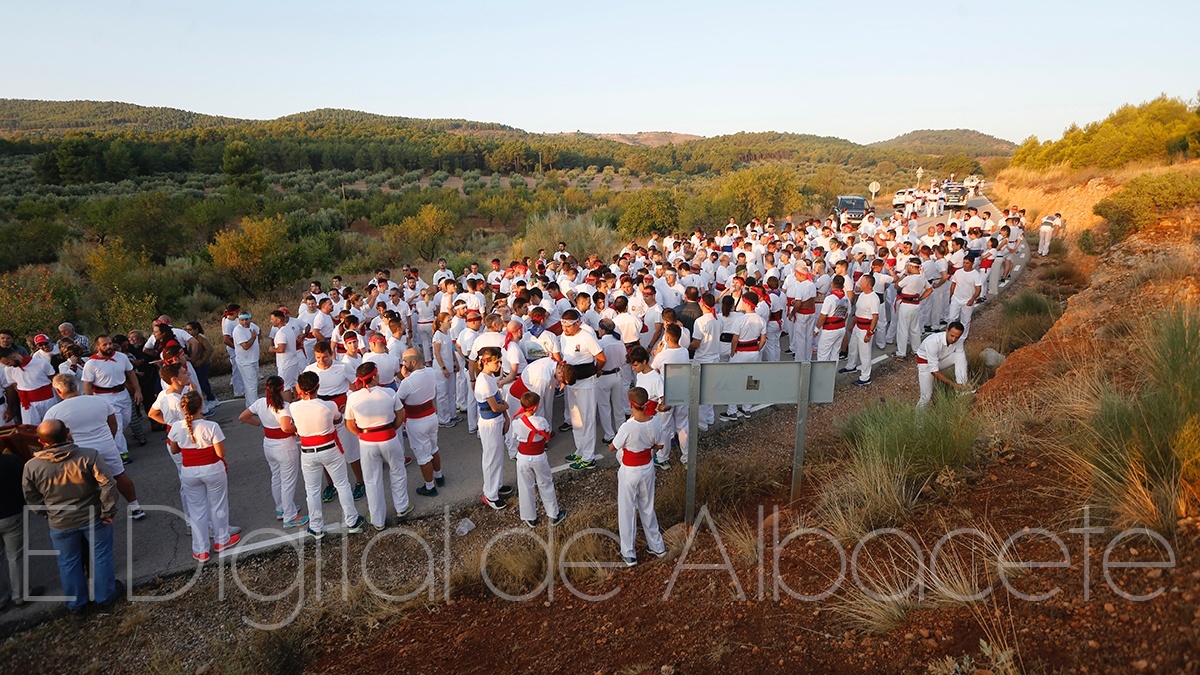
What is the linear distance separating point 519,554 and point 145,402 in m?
8.06

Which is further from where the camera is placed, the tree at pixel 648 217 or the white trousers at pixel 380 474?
the tree at pixel 648 217

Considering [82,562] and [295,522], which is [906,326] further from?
[82,562]

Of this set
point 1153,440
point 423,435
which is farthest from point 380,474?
point 1153,440

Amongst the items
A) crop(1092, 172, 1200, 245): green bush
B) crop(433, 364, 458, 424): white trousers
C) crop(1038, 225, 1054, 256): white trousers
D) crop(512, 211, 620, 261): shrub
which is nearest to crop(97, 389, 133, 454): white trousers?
crop(433, 364, 458, 424): white trousers

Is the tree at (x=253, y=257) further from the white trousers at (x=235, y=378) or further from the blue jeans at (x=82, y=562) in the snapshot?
the blue jeans at (x=82, y=562)

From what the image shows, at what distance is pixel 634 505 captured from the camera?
5.84 meters

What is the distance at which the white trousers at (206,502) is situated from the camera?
611cm

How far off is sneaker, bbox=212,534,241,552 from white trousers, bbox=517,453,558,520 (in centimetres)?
296

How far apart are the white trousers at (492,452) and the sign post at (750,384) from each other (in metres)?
2.05

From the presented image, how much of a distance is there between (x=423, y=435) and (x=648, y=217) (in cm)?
2161

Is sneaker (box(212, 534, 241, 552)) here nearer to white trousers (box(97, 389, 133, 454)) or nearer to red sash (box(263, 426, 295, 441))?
red sash (box(263, 426, 295, 441))

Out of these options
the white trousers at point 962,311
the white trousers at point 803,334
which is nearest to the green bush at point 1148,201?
the white trousers at point 962,311

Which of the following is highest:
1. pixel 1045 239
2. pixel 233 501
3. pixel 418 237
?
pixel 1045 239

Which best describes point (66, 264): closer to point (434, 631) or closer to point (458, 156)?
point (434, 631)
